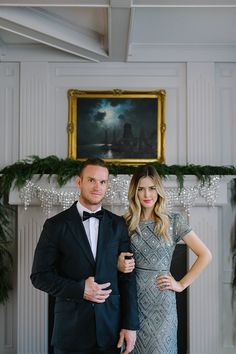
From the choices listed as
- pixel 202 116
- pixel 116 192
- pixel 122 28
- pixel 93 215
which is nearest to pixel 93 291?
pixel 93 215

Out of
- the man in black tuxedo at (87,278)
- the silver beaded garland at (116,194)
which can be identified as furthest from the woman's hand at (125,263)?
the silver beaded garland at (116,194)

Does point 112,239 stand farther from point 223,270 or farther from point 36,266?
point 223,270

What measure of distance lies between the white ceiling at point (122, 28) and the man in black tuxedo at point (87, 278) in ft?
5.71

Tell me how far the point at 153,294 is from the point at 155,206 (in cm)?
44

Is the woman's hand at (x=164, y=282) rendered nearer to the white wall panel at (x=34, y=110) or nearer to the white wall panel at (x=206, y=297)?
the white wall panel at (x=206, y=297)

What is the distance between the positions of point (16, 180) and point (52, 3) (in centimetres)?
172

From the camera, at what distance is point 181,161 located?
4.73 metres

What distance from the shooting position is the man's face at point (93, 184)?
2.10m

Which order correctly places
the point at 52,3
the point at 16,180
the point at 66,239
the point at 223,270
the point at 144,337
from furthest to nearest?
the point at 223,270 < the point at 16,180 < the point at 52,3 < the point at 144,337 < the point at 66,239

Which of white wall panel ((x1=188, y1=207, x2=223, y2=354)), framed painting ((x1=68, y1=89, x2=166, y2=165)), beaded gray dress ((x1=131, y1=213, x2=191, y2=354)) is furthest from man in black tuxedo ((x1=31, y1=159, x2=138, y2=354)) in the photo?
framed painting ((x1=68, y1=89, x2=166, y2=165))

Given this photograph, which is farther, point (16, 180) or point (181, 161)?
point (181, 161)

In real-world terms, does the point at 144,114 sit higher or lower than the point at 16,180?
higher

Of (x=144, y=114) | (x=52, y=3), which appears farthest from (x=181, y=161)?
(x=52, y=3)

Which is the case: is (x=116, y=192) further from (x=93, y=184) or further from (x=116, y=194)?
(x=93, y=184)
